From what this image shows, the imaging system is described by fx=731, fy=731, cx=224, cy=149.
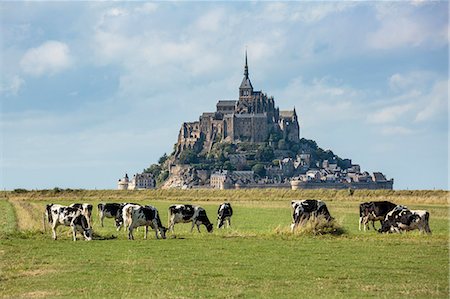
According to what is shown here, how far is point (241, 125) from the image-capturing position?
185 metres

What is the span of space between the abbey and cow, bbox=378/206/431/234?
160284mm

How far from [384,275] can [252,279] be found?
8.41 feet

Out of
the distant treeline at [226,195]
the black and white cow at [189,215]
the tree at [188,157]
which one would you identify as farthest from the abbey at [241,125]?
the black and white cow at [189,215]

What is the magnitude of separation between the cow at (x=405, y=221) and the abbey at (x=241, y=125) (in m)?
160

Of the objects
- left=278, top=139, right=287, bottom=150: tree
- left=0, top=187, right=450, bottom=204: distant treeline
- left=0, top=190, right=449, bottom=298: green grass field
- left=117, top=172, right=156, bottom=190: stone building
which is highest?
left=278, top=139, right=287, bottom=150: tree

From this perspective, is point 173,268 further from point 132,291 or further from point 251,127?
point 251,127

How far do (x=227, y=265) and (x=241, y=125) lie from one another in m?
170

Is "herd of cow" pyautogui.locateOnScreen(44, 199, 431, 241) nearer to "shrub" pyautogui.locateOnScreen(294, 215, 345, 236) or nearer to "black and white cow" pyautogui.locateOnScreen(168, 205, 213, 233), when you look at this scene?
"black and white cow" pyautogui.locateOnScreen(168, 205, 213, 233)

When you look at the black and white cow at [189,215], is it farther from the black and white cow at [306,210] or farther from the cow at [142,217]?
the black and white cow at [306,210]

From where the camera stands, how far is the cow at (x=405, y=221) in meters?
23.1

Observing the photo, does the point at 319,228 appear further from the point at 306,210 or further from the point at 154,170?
the point at 154,170

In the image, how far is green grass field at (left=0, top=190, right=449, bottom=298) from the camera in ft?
40.0

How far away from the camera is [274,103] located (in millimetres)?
195625

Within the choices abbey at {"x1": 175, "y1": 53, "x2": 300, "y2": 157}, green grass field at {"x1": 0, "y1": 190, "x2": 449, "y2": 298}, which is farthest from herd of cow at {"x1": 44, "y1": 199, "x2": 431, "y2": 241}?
abbey at {"x1": 175, "y1": 53, "x2": 300, "y2": 157}
